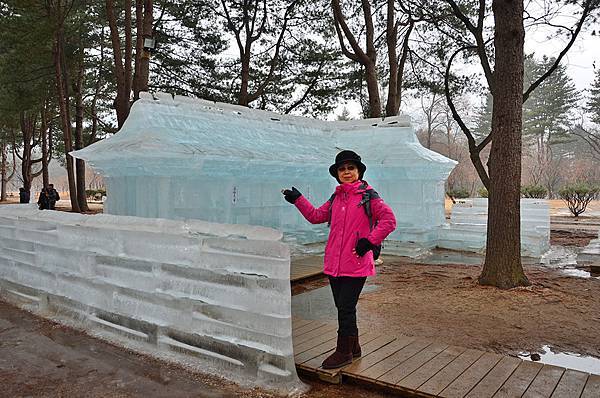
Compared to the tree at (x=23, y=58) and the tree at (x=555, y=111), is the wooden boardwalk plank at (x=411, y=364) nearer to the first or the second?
the tree at (x=23, y=58)

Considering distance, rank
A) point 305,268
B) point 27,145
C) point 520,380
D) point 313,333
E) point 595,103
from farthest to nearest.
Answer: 1. point 595,103
2. point 27,145
3. point 305,268
4. point 313,333
5. point 520,380

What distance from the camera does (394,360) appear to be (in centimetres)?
344

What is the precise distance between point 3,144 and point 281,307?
34.8 m

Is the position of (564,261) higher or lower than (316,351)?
lower

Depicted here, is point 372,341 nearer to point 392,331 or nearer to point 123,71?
point 392,331

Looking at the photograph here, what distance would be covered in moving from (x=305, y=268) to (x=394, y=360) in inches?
165

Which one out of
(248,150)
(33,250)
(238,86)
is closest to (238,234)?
(33,250)

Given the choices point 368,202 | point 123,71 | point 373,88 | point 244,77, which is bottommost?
point 368,202

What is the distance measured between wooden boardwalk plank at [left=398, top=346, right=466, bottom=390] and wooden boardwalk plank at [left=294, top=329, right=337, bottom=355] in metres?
0.90

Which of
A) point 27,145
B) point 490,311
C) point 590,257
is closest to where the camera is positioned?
point 490,311

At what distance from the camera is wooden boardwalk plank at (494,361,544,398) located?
2.87 meters

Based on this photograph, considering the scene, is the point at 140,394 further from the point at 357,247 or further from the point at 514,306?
A: the point at 514,306

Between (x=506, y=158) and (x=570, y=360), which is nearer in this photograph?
(x=570, y=360)

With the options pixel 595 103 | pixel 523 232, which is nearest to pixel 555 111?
pixel 595 103
